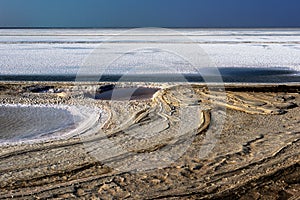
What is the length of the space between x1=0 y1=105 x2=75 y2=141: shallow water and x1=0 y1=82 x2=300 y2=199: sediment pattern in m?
0.86

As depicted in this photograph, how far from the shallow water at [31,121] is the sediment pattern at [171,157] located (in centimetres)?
86

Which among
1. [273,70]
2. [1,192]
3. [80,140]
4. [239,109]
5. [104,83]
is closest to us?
[1,192]

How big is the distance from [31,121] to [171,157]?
3700mm

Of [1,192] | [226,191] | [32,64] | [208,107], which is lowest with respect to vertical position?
[226,191]

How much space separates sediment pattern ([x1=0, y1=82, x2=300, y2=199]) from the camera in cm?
501

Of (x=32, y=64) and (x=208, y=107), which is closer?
(x=208, y=107)

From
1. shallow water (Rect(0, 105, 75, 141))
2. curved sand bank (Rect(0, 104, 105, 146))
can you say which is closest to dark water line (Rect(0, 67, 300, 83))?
curved sand bank (Rect(0, 104, 105, 146))

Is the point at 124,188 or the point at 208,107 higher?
the point at 208,107

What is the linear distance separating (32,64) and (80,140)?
11.4m

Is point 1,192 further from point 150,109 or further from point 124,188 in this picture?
point 150,109

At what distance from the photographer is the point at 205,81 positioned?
517 inches

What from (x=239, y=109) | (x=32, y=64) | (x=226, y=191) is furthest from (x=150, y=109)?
(x=32, y=64)

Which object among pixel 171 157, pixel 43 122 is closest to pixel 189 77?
pixel 43 122

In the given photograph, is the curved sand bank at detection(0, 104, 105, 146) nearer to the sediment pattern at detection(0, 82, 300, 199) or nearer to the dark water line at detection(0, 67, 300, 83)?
the sediment pattern at detection(0, 82, 300, 199)
